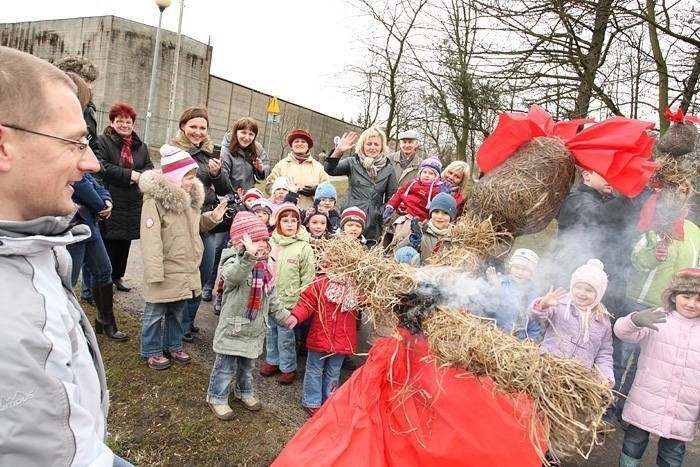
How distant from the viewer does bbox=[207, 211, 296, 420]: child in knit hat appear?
3209mm

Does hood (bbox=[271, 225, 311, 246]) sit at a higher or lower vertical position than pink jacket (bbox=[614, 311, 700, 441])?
→ higher

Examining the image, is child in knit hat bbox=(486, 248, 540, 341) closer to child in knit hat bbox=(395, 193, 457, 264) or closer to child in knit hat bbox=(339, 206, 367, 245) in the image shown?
child in knit hat bbox=(395, 193, 457, 264)

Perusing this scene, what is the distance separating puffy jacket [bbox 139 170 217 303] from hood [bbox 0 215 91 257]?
252 cm

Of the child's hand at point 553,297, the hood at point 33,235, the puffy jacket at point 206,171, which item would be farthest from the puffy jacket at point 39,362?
the puffy jacket at point 206,171

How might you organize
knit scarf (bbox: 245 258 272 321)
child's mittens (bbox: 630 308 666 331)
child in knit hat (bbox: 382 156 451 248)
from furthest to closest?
child in knit hat (bbox: 382 156 451 248), knit scarf (bbox: 245 258 272 321), child's mittens (bbox: 630 308 666 331)

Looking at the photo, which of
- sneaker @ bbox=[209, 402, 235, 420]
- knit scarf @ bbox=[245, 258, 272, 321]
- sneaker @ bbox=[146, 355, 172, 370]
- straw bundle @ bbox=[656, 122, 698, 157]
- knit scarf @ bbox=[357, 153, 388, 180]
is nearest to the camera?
sneaker @ bbox=[209, 402, 235, 420]

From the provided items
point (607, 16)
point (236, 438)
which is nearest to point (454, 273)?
point (236, 438)

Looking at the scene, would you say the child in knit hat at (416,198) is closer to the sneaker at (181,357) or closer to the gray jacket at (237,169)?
the gray jacket at (237,169)

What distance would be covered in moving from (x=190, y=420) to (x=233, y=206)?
2005mm

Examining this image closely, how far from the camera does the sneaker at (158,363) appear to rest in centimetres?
373

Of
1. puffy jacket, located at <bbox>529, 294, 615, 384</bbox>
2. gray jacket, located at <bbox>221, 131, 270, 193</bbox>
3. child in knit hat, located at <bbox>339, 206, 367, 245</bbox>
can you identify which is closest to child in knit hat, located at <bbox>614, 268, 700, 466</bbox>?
puffy jacket, located at <bbox>529, 294, 615, 384</bbox>

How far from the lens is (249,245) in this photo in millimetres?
3082

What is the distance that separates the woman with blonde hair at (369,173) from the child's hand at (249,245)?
2.01m

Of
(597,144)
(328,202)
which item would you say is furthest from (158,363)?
(597,144)
